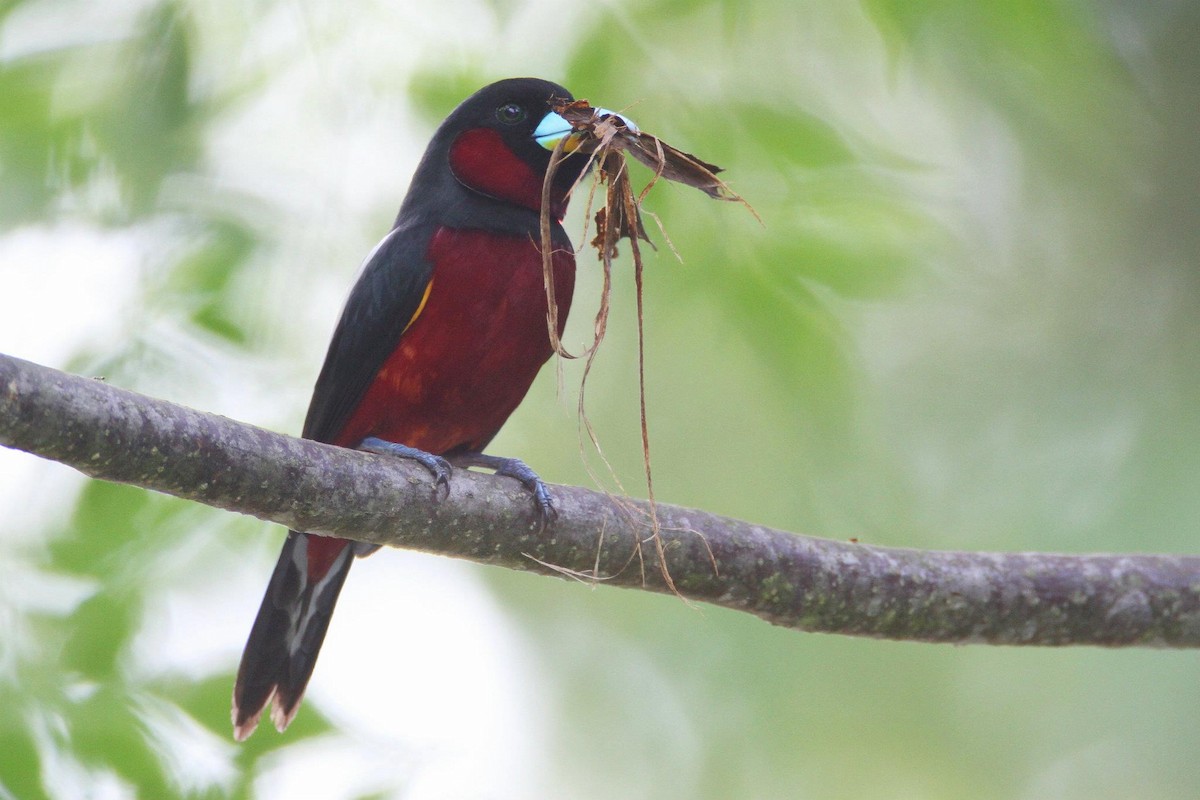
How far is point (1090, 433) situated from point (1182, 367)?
460 millimetres

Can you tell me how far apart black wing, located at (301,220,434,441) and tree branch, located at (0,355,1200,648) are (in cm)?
72

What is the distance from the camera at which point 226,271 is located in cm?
356

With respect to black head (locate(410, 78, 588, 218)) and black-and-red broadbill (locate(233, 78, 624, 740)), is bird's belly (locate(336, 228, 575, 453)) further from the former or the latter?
black head (locate(410, 78, 588, 218))

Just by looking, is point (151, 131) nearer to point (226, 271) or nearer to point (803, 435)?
point (226, 271)

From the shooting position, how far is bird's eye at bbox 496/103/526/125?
3.82 meters

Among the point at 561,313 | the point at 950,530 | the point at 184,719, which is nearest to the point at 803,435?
the point at 561,313

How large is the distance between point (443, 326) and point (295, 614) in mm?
1081

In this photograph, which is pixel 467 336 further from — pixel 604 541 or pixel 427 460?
pixel 604 541

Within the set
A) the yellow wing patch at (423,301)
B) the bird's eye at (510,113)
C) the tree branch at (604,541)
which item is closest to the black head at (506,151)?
the bird's eye at (510,113)

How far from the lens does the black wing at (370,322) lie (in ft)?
11.8

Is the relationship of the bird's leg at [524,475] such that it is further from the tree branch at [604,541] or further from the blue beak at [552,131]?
the blue beak at [552,131]

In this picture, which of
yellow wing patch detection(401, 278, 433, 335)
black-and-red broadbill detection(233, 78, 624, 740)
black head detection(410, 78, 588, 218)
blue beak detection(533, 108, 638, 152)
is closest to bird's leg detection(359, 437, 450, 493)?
black-and-red broadbill detection(233, 78, 624, 740)

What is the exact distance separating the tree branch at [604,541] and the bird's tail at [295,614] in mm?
995

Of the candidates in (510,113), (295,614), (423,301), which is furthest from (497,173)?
(295,614)
